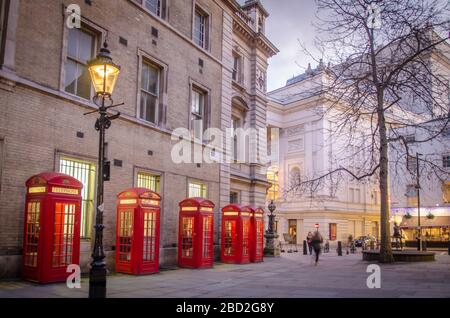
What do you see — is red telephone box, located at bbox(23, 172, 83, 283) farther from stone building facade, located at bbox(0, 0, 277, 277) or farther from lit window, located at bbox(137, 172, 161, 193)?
lit window, located at bbox(137, 172, 161, 193)

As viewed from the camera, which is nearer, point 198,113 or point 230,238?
point 230,238

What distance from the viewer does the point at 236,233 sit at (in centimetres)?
2011

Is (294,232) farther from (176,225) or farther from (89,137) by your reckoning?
(89,137)

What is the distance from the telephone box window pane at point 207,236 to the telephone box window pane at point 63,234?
20.7 ft

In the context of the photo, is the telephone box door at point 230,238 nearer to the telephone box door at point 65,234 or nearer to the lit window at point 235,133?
the lit window at point 235,133

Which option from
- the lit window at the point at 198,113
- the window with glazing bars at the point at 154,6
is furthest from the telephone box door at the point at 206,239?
the window with glazing bars at the point at 154,6

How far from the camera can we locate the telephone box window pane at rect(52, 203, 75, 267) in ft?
39.5

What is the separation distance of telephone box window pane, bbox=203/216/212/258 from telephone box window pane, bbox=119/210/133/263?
3777mm

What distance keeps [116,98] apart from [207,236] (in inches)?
258

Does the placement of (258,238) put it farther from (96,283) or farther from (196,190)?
(96,283)

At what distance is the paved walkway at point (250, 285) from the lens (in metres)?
10.9

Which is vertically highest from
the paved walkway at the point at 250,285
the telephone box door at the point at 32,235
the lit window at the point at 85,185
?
the lit window at the point at 85,185

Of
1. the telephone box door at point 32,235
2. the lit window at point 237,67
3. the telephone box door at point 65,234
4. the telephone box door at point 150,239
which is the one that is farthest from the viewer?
the lit window at point 237,67

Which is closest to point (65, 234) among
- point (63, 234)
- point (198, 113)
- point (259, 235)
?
point (63, 234)
